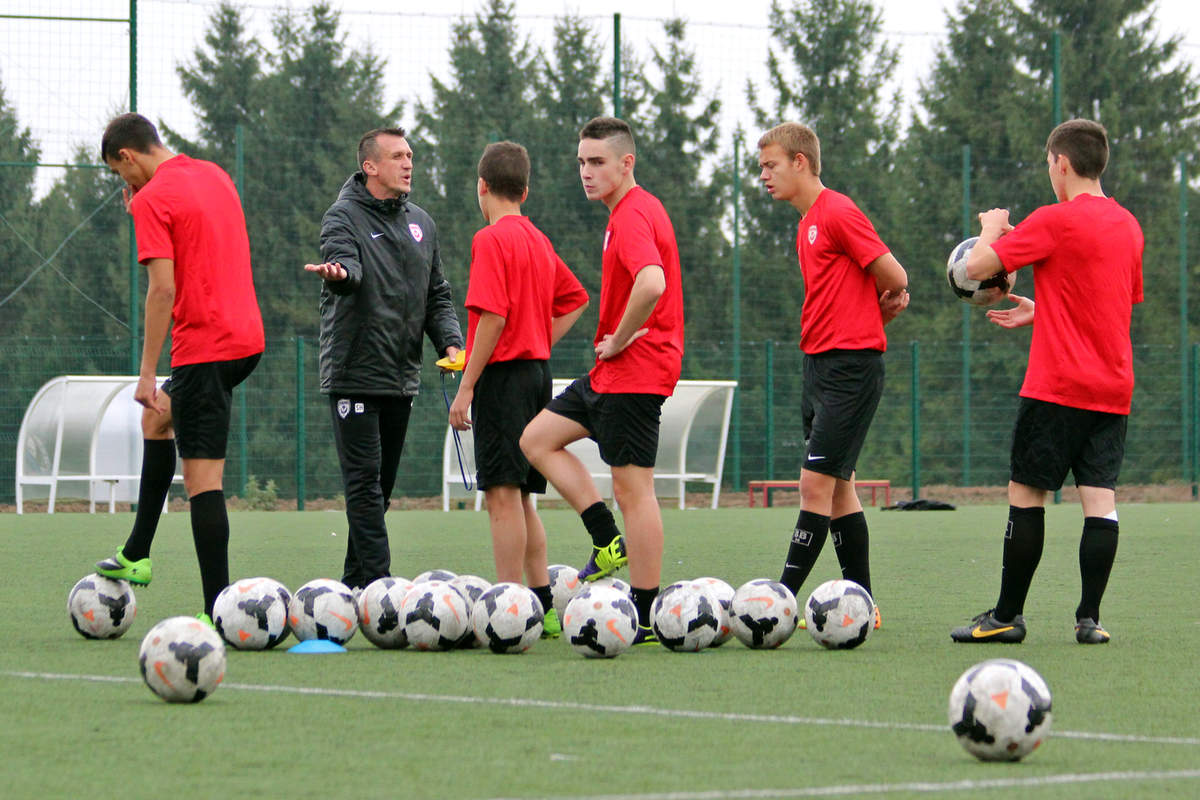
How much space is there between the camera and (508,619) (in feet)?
20.0

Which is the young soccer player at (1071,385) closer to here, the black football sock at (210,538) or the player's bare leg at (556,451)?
the player's bare leg at (556,451)

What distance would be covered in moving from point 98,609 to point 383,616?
1142 mm

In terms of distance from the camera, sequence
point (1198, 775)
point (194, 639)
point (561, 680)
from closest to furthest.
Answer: point (1198, 775)
point (194, 639)
point (561, 680)

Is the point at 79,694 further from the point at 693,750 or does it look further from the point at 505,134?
the point at 505,134

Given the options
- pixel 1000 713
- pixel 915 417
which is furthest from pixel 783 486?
pixel 1000 713

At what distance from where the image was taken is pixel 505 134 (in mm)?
22406

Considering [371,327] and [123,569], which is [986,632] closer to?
[371,327]

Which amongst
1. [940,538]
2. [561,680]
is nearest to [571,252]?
[940,538]

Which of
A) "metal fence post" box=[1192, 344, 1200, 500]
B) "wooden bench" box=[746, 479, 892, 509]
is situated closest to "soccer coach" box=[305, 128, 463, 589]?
"wooden bench" box=[746, 479, 892, 509]

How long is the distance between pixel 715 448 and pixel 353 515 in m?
12.8

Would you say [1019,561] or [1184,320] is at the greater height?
[1184,320]

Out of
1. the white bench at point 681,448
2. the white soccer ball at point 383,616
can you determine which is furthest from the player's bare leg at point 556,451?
the white bench at point 681,448

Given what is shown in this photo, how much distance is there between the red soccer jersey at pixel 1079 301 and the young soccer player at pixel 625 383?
4.37 ft

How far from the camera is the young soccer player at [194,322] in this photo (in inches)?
255
